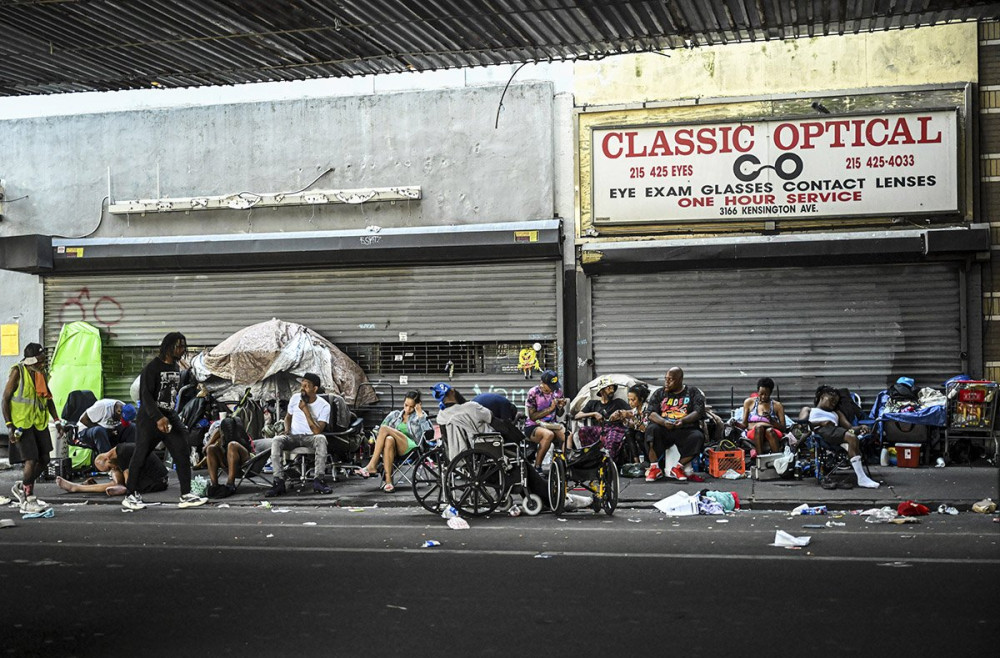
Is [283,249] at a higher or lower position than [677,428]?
higher

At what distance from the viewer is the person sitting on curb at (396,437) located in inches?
520

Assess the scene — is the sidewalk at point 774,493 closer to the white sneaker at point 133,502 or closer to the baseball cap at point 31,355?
the white sneaker at point 133,502

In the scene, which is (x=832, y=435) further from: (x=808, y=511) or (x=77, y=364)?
(x=77, y=364)

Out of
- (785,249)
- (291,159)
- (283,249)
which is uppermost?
(291,159)

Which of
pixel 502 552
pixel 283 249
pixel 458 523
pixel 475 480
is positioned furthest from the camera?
pixel 283 249

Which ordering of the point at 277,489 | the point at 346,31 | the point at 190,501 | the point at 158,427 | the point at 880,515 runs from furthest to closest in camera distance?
the point at 277,489 → the point at 190,501 → the point at 158,427 → the point at 880,515 → the point at 346,31

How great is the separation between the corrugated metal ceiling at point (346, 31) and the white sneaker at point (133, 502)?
448 centimetres

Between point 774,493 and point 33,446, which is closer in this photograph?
point 774,493

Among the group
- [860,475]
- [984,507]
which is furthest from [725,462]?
[984,507]

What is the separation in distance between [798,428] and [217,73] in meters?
7.94

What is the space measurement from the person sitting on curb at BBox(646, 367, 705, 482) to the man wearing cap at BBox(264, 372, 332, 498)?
4.06 metres

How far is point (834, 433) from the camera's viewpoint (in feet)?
41.2

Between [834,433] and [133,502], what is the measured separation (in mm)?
8000

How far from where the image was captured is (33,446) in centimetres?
1234
